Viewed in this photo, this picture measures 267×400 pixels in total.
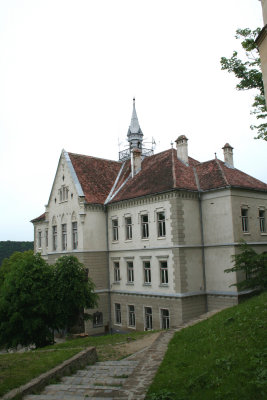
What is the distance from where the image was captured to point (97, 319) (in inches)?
1313

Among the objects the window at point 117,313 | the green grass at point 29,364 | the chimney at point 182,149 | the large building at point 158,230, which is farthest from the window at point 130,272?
the green grass at point 29,364

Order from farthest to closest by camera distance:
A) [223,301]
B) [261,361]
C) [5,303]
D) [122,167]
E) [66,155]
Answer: [122,167] < [66,155] < [223,301] < [5,303] < [261,361]

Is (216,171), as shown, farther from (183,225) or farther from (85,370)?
(85,370)

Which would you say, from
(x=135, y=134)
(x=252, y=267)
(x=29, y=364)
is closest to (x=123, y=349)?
(x=29, y=364)

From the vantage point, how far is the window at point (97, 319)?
3301 cm

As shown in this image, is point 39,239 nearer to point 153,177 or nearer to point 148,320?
point 153,177

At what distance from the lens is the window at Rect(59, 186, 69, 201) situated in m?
37.0

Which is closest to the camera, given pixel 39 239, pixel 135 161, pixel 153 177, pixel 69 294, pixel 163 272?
pixel 69 294

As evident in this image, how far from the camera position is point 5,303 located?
82.2 ft

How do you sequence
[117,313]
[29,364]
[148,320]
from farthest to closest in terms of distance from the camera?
1. [117,313]
2. [148,320]
3. [29,364]

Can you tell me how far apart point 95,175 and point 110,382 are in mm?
28804

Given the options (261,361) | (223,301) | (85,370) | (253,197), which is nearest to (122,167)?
(253,197)

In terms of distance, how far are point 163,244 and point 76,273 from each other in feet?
Answer: 24.2

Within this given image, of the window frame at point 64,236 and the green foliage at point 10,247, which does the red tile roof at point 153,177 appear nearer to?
the window frame at point 64,236
